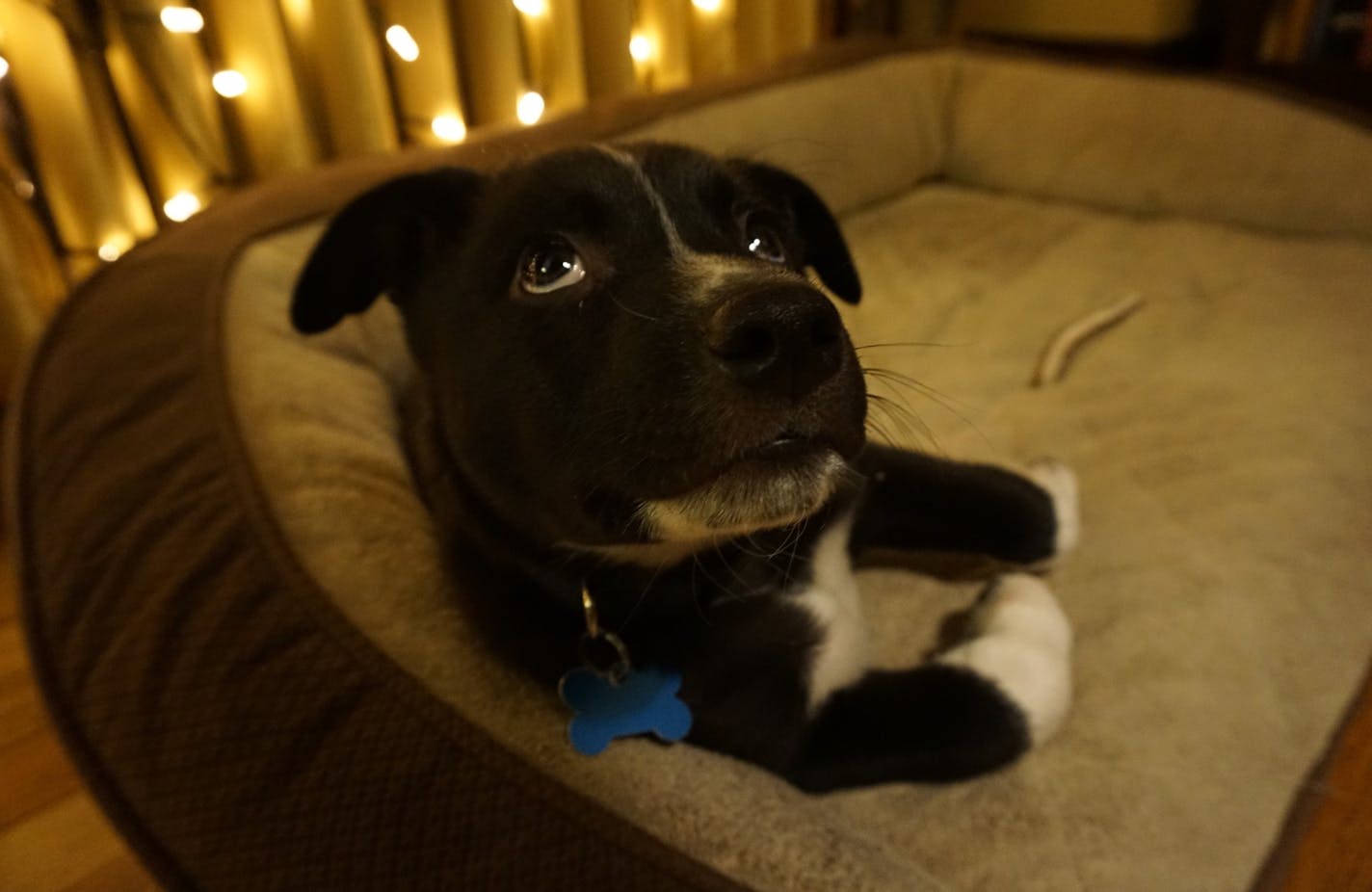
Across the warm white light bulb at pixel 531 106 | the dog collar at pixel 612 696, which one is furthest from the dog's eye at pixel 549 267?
the warm white light bulb at pixel 531 106

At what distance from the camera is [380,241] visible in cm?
107

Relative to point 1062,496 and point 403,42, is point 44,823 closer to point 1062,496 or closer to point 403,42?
point 1062,496

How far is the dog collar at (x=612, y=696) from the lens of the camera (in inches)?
36.4

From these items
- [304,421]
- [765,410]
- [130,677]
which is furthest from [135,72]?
[765,410]

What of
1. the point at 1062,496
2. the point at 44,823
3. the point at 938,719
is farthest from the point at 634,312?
the point at 44,823

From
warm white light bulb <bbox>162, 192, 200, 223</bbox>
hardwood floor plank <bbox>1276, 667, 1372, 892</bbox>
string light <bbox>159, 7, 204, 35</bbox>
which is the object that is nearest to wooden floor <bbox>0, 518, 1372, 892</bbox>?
hardwood floor plank <bbox>1276, 667, 1372, 892</bbox>

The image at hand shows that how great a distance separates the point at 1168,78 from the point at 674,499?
2284 mm

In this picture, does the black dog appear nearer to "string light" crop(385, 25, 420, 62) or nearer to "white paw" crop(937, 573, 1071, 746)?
"white paw" crop(937, 573, 1071, 746)

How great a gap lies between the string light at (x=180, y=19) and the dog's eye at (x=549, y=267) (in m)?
1.31

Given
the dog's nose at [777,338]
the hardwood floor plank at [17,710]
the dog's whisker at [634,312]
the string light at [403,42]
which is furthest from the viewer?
the string light at [403,42]

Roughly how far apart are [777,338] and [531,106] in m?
2.03

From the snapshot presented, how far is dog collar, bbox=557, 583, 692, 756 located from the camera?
926mm

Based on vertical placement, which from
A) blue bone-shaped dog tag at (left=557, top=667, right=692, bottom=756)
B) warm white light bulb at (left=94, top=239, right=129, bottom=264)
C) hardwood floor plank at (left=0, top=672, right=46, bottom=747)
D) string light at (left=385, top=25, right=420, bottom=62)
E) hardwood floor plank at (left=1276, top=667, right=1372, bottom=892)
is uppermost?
string light at (left=385, top=25, right=420, bottom=62)

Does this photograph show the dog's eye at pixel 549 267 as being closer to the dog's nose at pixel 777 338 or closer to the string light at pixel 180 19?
the dog's nose at pixel 777 338
